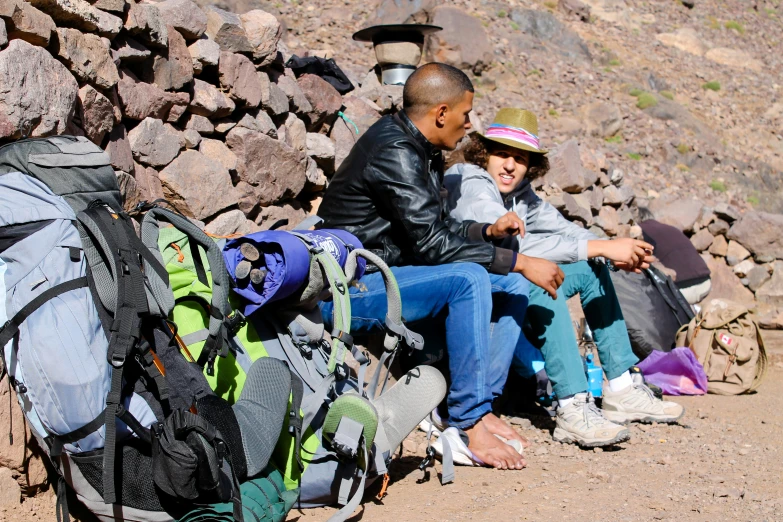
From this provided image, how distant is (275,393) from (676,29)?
21.1 m

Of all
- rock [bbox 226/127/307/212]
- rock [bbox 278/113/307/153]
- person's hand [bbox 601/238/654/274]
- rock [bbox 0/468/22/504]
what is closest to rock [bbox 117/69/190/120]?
rock [bbox 226/127/307/212]

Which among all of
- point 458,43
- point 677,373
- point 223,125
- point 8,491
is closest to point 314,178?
point 223,125

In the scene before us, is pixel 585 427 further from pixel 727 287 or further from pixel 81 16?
pixel 727 287

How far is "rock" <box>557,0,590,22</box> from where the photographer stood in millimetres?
19469

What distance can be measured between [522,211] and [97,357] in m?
2.85

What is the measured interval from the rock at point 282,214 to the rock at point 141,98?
2.73 ft

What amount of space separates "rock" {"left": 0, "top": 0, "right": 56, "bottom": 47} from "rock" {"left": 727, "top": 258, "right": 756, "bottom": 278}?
6689 mm

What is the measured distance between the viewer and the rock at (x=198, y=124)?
452 cm

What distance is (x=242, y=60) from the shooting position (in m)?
4.83

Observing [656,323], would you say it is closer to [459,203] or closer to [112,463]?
[459,203]

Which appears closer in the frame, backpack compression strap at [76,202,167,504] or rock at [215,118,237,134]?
backpack compression strap at [76,202,167,504]

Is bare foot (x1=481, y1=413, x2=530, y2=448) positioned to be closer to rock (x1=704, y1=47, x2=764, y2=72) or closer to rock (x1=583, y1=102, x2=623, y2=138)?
rock (x1=583, y1=102, x2=623, y2=138)

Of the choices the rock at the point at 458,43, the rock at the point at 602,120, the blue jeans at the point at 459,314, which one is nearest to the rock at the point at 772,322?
the blue jeans at the point at 459,314

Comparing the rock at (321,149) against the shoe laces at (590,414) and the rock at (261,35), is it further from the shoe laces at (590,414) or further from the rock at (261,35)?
the shoe laces at (590,414)
